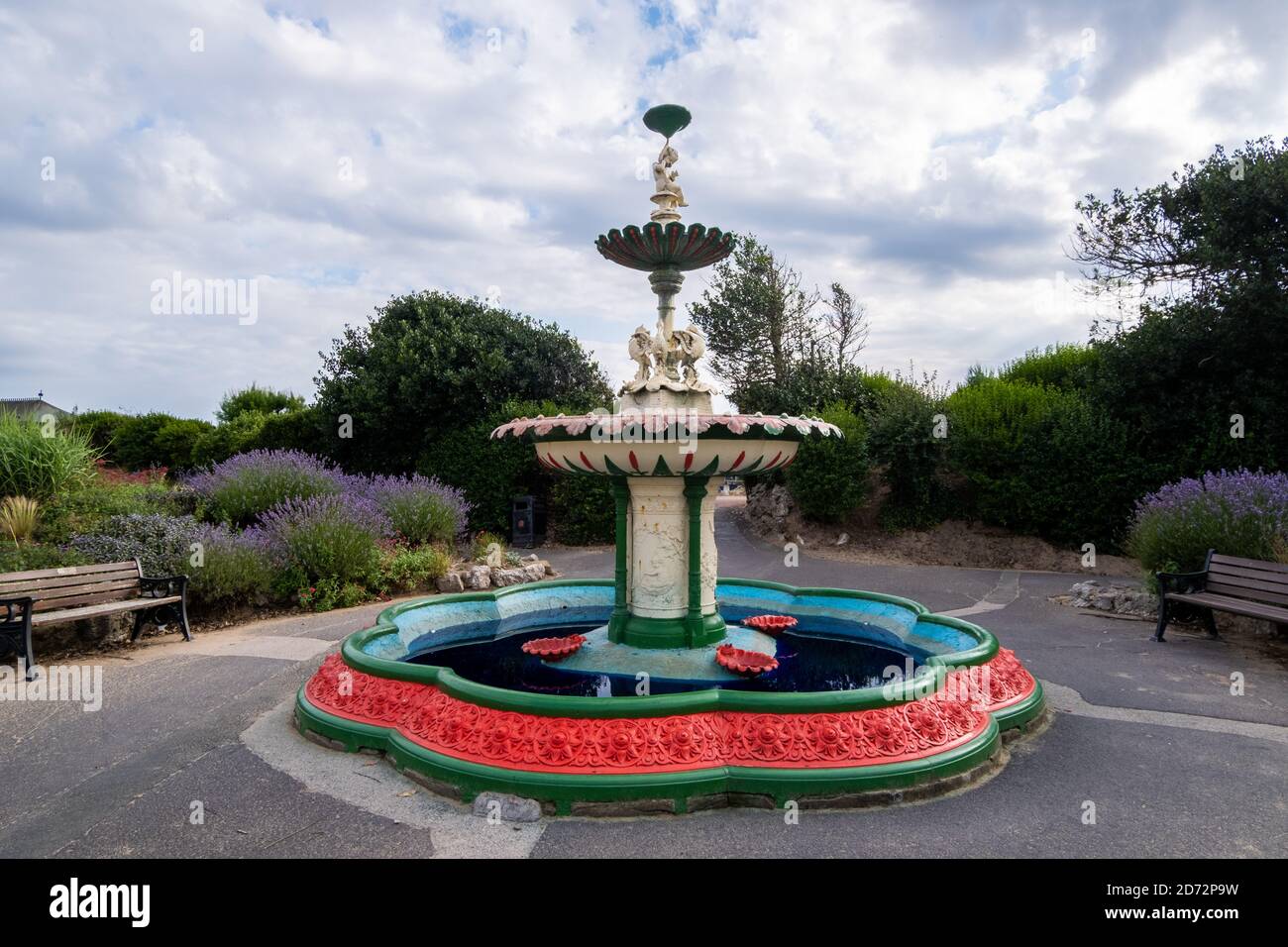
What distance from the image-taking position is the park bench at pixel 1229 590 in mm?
6980

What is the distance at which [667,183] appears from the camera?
6.31 meters

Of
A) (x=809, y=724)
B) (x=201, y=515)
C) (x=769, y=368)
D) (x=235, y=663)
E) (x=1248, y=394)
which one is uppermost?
(x=769, y=368)

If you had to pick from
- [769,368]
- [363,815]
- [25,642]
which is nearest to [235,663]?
[25,642]

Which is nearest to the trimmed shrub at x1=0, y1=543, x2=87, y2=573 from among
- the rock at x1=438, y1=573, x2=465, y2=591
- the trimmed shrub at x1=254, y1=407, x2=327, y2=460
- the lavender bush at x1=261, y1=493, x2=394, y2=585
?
the lavender bush at x1=261, y1=493, x2=394, y2=585

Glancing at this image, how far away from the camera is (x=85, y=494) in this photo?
9844 mm

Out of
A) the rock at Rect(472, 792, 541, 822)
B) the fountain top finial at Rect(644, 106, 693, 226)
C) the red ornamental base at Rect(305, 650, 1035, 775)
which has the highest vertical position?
the fountain top finial at Rect(644, 106, 693, 226)

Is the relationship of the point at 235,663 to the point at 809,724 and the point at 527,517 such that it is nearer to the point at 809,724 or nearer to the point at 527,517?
the point at 809,724

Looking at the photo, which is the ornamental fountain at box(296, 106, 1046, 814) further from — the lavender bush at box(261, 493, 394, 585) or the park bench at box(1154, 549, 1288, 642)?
the park bench at box(1154, 549, 1288, 642)

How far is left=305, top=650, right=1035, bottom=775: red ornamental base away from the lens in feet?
12.2

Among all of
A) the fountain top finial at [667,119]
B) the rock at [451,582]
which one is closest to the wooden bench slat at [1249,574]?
the fountain top finial at [667,119]

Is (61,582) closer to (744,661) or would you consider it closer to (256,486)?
(256,486)

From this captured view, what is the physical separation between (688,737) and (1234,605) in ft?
21.1

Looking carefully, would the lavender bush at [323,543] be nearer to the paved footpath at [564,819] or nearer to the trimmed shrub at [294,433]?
the paved footpath at [564,819]
